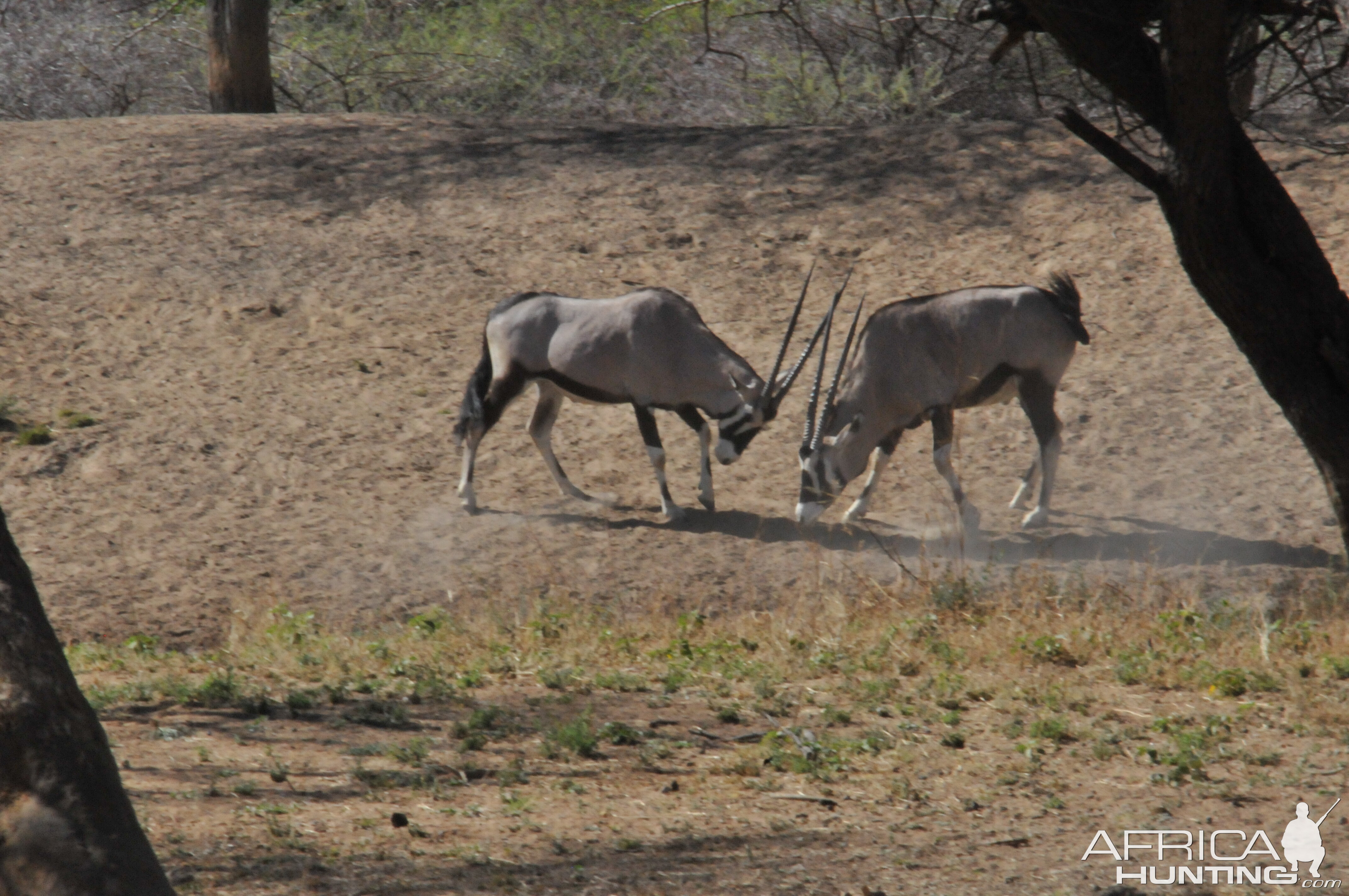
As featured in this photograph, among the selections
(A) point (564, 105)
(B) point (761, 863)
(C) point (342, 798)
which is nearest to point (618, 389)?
(C) point (342, 798)

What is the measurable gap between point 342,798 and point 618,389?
4.77m

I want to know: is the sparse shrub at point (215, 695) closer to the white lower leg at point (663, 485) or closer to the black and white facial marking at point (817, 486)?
the white lower leg at point (663, 485)

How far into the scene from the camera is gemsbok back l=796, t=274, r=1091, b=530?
9.12 m

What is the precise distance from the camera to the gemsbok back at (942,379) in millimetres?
9117

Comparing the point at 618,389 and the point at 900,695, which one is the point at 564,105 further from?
the point at 900,695

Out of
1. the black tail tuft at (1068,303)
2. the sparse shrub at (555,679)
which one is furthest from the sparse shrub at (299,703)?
the black tail tuft at (1068,303)

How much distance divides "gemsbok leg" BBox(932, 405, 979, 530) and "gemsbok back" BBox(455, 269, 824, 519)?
3.24ft

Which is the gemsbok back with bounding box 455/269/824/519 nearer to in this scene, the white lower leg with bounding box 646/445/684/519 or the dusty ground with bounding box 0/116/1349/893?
the white lower leg with bounding box 646/445/684/519

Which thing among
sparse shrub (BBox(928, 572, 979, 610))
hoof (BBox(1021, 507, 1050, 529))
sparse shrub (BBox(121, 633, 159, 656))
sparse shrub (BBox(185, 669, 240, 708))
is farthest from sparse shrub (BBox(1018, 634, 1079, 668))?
sparse shrub (BBox(121, 633, 159, 656))

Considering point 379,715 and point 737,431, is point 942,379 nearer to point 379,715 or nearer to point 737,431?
point 737,431

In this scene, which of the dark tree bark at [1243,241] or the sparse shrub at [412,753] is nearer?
the dark tree bark at [1243,241]

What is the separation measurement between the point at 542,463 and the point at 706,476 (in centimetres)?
170

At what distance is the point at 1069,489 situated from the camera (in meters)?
9.85

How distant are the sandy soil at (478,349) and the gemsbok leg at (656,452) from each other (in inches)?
7.7
